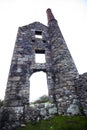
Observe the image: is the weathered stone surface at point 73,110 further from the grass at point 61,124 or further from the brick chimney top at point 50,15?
the brick chimney top at point 50,15

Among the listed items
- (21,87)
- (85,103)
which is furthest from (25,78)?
(85,103)

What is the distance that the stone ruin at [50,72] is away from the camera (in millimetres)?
6758

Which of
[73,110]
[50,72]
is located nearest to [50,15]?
[50,72]

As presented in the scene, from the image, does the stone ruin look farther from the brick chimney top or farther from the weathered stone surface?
the brick chimney top

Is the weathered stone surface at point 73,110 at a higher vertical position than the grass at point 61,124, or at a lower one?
higher

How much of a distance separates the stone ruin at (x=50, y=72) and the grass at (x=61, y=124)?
0.54 m

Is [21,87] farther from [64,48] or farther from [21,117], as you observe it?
[64,48]

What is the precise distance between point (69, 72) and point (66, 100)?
1.80 metres

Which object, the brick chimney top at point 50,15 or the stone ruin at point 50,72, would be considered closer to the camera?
the stone ruin at point 50,72

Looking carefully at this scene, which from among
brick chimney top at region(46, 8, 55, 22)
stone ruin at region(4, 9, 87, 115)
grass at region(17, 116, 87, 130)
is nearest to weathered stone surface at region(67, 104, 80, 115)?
stone ruin at region(4, 9, 87, 115)

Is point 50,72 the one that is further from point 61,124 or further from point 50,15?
point 50,15

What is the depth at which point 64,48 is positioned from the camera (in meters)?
9.09

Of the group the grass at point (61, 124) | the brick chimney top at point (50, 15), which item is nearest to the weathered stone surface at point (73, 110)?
the grass at point (61, 124)

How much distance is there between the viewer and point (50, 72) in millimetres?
8367
